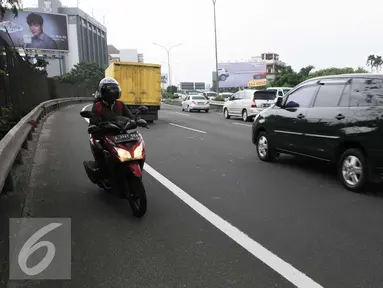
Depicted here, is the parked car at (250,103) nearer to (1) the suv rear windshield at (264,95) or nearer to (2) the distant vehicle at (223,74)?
(1) the suv rear windshield at (264,95)

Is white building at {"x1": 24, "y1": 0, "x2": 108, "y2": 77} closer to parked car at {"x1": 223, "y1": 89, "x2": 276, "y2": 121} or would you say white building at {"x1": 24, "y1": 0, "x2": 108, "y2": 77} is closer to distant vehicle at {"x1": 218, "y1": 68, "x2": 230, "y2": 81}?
distant vehicle at {"x1": 218, "y1": 68, "x2": 230, "y2": 81}

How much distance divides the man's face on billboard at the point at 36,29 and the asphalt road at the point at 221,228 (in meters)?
63.3

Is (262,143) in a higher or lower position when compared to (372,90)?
lower

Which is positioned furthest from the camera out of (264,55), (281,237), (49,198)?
(264,55)

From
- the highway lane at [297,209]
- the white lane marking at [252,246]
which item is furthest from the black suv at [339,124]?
the white lane marking at [252,246]

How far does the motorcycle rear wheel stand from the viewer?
460 centimetres

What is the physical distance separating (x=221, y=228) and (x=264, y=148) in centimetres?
415

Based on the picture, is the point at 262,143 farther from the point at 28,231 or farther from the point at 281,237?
the point at 28,231

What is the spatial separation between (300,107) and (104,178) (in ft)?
12.5

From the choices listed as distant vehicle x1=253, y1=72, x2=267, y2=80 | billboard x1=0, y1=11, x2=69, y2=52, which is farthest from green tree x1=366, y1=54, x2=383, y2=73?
billboard x1=0, y1=11, x2=69, y2=52

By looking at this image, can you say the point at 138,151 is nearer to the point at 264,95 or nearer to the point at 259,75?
the point at 264,95

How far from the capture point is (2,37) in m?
7.80

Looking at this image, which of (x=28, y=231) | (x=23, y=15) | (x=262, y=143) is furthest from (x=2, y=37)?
(x=23, y=15)

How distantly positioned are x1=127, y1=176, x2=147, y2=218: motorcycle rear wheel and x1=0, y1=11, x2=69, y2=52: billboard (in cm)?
6491
